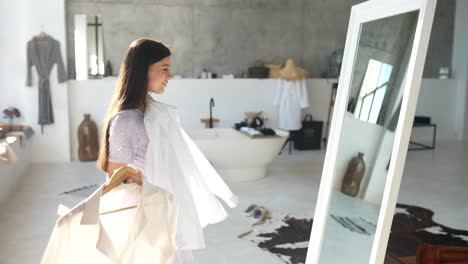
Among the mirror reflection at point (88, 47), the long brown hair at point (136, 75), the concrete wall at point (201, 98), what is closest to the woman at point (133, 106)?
the long brown hair at point (136, 75)

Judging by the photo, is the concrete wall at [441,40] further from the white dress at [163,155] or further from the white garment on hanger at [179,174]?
the white dress at [163,155]

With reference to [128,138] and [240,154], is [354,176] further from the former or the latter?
[240,154]

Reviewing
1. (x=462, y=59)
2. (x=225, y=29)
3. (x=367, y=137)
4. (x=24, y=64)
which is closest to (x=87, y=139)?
(x=24, y=64)

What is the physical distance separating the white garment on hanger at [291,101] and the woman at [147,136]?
660 cm

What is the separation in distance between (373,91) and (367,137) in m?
0.24

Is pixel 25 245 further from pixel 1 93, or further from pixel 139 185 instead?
pixel 1 93

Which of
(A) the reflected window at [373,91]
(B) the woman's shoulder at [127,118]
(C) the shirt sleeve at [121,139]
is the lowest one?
(C) the shirt sleeve at [121,139]

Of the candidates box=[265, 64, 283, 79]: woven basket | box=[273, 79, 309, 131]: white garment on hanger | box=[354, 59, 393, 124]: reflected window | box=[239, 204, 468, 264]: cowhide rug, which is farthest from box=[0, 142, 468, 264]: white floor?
box=[354, 59, 393, 124]: reflected window

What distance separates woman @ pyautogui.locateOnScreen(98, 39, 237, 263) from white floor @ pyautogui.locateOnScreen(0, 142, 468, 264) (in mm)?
1795

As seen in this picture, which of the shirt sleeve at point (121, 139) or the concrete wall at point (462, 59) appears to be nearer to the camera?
the shirt sleeve at point (121, 139)

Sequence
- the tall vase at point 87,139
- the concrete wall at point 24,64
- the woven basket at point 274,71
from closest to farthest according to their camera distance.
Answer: the concrete wall at point 24,64 → the tall vase at point 87,139 → the woven basket at point 274,71

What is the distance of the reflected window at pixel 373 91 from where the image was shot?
2615mm

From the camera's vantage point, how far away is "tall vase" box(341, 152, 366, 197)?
276 cm

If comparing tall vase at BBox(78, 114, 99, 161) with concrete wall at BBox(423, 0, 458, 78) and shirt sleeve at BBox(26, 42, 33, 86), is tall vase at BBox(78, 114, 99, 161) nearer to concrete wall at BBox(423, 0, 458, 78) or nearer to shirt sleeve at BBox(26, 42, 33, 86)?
shirt sleeve at BBox(26, 42, 33, 86)
